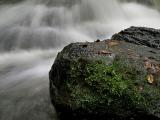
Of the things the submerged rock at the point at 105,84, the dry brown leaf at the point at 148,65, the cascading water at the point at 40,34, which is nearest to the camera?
the submerged rock at the point at 105,84

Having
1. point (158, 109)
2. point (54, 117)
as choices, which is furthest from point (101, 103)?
point (54, 117)

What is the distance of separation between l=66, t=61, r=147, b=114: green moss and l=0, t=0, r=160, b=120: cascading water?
962mm

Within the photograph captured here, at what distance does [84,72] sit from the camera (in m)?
3.55

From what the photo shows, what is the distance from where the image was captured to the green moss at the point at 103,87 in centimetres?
337

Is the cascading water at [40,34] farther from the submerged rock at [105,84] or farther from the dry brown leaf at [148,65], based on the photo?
the dry brown leaf at [148,65]

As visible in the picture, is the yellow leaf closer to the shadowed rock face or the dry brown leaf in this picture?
the dry brown leaf

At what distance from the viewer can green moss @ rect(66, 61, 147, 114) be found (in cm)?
337

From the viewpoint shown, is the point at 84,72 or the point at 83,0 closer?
the point at 84,72

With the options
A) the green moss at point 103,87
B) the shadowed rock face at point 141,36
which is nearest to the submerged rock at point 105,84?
the green moss at point 103,87

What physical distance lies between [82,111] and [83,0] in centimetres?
747

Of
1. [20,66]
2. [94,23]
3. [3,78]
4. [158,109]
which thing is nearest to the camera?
[158,109]

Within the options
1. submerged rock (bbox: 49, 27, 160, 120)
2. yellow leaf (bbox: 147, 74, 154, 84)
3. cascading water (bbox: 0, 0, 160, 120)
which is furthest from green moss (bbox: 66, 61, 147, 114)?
cascading water (bbox: 0, 0, 160, 120)

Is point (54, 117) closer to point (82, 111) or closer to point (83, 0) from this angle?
point (82, 111)

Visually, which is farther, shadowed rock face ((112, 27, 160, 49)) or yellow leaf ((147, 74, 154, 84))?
shadowed rock face ((112, 27, 160, 49))
